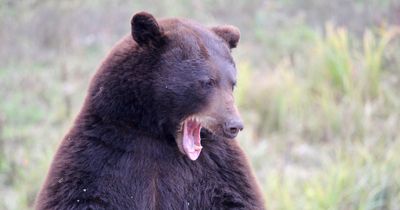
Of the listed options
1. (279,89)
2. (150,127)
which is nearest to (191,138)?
(150,127)

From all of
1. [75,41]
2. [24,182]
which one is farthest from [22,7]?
[24,182]

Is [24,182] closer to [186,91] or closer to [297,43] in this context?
[186,91]

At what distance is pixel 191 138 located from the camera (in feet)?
13.9

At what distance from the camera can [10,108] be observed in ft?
38.0

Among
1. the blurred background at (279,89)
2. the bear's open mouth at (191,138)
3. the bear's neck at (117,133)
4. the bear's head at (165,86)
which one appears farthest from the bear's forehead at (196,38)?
the blurred background at (279,89)

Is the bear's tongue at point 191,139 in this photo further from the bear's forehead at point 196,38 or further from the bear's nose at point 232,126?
the bear's forehead at point 196,38

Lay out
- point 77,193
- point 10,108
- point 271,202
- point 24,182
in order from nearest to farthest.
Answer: point 77,193
point 271,202
point 24,182
point 10,108

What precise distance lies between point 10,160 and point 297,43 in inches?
241

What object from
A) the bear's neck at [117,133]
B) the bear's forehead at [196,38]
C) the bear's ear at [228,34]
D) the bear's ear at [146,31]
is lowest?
the bear's neck at [117,133]

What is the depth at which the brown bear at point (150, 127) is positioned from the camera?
4.19 meters

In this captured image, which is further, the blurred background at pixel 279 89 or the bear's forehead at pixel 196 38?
the blurred background at pixel 279 89

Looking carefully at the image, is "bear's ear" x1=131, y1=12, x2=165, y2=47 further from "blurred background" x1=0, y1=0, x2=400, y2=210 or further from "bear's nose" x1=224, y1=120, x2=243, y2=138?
"blurred background" x1=0, y1=0, x2=400, y2=210

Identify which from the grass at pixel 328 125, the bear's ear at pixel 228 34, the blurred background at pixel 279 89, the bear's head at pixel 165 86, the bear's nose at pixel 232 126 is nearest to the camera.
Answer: the bear's nose at pixel 232 126

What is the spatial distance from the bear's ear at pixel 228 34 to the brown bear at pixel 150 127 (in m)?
0.13
